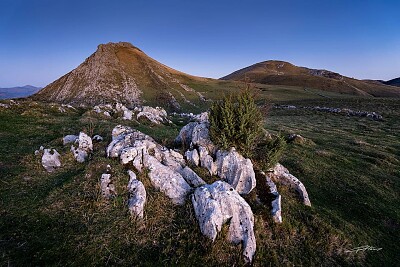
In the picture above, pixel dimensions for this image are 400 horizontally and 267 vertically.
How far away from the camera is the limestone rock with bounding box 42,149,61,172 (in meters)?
10.9

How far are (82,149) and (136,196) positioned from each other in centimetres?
498

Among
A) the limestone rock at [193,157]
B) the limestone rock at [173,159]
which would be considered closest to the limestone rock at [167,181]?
the limestone rock at [173,159]

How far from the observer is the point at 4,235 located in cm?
723

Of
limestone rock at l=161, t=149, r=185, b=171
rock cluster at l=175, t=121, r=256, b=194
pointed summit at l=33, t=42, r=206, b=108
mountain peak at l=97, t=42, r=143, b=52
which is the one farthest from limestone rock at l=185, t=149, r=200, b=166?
mountain peak at l=97, t=42, r=143, b=52

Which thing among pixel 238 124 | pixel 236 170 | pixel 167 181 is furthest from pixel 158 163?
pixel 238 124

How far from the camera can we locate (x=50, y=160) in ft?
36.4

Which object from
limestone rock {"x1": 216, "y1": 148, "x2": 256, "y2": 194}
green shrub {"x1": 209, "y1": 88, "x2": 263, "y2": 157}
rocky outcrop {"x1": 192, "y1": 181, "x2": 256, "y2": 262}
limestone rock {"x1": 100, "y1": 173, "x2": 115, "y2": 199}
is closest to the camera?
rocky outcrop {"x1": 192, "y1": 181, "x2": 256, "y2": 262}

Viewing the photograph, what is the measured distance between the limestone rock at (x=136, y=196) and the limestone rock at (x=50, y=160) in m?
3.83

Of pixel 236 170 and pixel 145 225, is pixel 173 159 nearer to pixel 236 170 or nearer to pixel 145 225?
pixel 236 170

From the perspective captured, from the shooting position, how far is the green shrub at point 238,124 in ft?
39.0

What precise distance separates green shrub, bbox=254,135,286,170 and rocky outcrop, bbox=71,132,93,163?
880cm

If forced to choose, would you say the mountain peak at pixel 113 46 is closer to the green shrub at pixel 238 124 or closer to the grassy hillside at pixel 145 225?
the grassy hillside at pixel 145 225

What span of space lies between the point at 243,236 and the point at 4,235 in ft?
25.0

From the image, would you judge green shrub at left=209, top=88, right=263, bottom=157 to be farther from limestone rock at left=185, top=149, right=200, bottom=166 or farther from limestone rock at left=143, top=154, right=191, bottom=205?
limestone rock at left=143, top=154, right=191, bottom=205
